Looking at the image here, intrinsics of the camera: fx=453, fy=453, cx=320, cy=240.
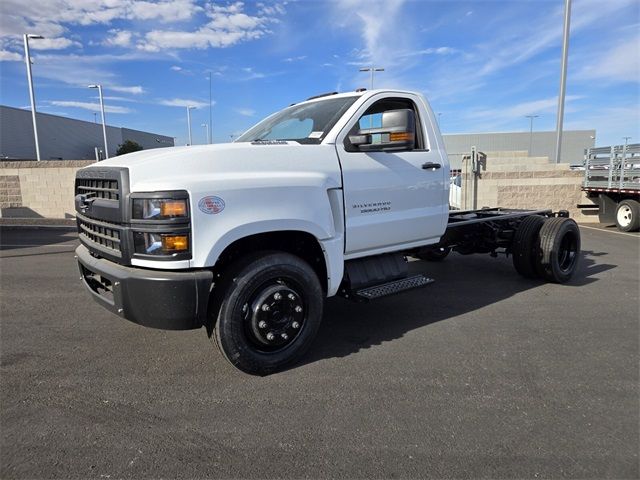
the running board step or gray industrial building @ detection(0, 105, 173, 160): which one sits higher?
gray industrial building @ detection(0, 105, 173, 160)

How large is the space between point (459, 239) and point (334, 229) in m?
2.83

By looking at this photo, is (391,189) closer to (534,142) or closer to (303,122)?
(303,122)

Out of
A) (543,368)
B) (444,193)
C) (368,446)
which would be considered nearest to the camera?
(368,446)

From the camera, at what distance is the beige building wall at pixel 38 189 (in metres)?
13.9

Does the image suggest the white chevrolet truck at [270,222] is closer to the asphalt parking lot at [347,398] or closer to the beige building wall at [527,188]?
the asphalt parking lot at [347,398]

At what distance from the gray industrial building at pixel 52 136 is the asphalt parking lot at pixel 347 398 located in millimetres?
49318

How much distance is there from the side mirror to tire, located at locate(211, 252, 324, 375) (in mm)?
1156

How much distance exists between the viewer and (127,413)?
295 cm

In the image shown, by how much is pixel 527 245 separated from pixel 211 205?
476 cm

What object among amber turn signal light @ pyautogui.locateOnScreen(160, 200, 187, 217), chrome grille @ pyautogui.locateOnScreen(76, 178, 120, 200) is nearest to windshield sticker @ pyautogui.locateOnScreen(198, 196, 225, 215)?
amber turn signal light @ pyautogui.locateOnScreen(160, 200, 187, 217)

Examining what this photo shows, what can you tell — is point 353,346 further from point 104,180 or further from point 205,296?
point 104,180

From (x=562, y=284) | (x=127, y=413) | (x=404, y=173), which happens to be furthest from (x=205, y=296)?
(x=562, y=284)

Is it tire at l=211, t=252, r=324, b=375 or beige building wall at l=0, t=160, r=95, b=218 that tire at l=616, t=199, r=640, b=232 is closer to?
tire at l=211, t=252, r=324, b=375

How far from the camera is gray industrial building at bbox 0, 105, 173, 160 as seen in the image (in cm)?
6059
